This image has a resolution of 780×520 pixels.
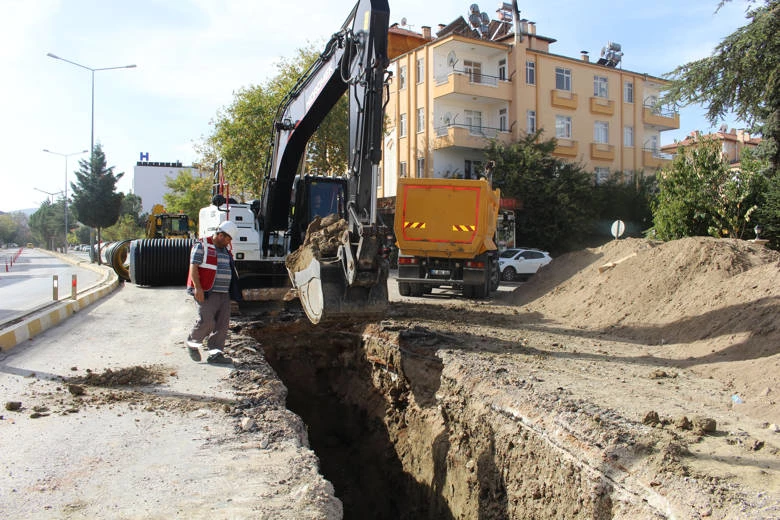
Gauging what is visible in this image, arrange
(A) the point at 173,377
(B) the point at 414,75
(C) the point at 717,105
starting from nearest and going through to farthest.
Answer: (A) the point at 173,377 < (C) the point at 717,105 < (B) the point at 414,75

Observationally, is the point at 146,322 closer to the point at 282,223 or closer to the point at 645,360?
the point at 282,223

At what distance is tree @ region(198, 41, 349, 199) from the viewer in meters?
25.5

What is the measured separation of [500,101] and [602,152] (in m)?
7.81

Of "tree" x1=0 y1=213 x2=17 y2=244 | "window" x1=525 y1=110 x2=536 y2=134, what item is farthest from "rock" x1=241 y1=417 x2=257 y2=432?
"tree" x1=0 y1=213 x2=17 y2=244

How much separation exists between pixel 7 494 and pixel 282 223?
26.7 ft

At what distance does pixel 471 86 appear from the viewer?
98.8 ft

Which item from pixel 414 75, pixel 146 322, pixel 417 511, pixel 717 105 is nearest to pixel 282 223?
pixel 146 322

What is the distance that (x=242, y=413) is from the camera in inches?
194

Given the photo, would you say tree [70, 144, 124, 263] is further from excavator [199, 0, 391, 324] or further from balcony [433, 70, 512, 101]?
excavator [199, 0, 391, 324]

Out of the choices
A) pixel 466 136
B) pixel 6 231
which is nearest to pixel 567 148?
pixel 466 136

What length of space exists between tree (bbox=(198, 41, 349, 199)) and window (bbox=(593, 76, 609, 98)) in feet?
57.1

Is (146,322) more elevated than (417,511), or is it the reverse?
(146,322)

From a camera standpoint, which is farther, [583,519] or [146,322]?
[146,322]

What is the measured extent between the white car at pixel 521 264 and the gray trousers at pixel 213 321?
17480 mm
